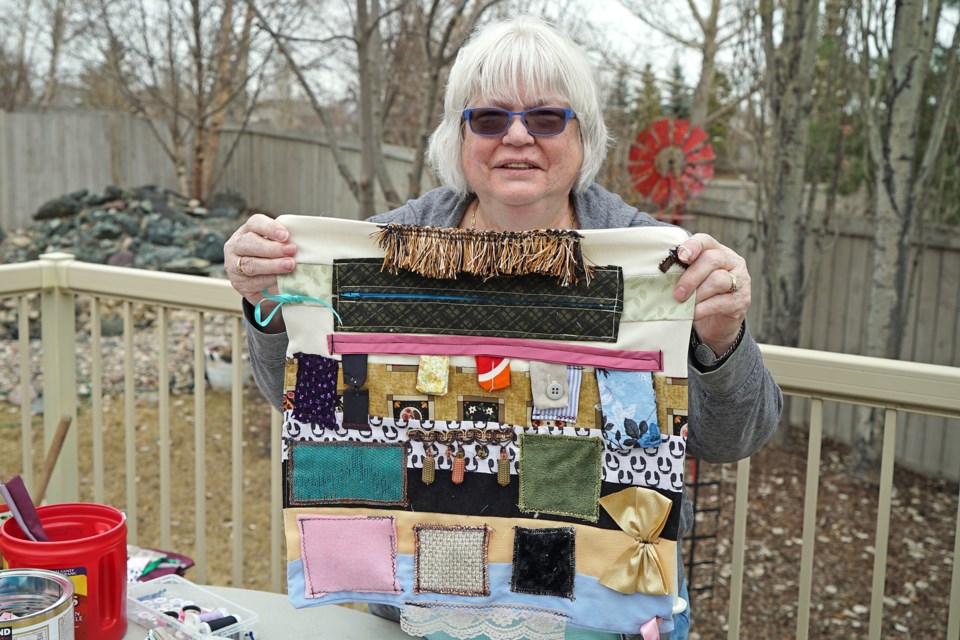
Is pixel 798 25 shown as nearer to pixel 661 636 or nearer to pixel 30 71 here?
pixel 661 636

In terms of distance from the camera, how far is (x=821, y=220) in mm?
5074

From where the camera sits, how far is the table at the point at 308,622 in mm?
1415

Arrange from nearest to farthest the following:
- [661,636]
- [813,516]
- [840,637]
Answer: [661,636] < [813,516] < [840,637]

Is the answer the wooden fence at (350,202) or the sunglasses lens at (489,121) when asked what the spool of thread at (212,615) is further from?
the wooden fence at (350,202)

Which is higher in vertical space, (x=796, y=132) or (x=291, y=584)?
(x=796, y=132)

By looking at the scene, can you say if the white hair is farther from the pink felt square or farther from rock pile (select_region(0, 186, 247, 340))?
rock pile (select_region(0, 186, 247, 340))

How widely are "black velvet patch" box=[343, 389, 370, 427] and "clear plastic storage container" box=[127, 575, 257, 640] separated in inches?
14.4

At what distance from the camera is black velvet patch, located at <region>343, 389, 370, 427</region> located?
130cm

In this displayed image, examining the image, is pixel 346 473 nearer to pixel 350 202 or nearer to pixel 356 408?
pixel 356 408

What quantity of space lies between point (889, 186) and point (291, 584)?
357cm

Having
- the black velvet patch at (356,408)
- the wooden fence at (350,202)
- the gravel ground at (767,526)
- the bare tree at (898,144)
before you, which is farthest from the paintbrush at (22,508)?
the bare tree at (898,144)

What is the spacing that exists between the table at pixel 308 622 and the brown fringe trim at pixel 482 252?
62cm

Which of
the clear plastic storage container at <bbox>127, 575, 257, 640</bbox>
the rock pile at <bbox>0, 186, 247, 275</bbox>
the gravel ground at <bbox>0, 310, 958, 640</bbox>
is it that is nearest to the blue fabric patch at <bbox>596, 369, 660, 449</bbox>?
the clear plastic storage container at <bbox>127, 575, 257, 640</bbox>

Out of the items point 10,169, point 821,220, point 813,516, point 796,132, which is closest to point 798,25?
point 796,132
